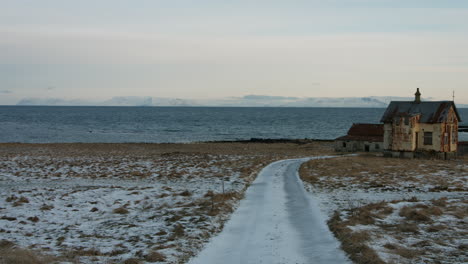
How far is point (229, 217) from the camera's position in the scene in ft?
57.9

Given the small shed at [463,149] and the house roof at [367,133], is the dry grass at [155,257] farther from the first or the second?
the small shed at [463,149]

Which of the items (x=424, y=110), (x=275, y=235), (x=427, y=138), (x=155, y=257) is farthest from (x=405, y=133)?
(x=155, y=257)

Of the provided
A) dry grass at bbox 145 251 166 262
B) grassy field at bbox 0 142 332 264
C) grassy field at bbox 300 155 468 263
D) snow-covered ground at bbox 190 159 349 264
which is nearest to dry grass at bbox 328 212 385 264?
grassy field at bbox 300 155 468 263

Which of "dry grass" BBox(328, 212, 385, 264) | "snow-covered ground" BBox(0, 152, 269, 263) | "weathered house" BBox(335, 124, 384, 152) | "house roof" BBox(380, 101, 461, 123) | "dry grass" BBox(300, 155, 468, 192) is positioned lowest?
"snow-covered ground" BBox(0, 152, 269, 263)

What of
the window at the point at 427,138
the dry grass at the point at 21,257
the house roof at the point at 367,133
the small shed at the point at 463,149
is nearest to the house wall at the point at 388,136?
Answer: the window at the point at 427,138

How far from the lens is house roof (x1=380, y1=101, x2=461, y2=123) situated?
44722 millimetres

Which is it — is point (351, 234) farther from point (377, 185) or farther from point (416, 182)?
point (416, 182)

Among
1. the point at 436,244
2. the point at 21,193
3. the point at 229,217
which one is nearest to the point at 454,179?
the point at 436,244

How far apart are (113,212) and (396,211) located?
Answer: 1326 cm

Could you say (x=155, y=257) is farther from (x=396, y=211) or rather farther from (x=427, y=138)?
(x=427, y=138)

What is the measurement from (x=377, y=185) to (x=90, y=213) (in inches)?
689

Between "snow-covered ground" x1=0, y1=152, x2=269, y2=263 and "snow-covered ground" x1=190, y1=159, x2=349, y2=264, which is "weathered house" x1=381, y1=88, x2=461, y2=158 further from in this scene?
Result: "snow-covered ground" x1=190, y1=159, x2=349, y2=264

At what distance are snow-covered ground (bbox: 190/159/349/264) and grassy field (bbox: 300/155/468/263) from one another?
2.36 ft

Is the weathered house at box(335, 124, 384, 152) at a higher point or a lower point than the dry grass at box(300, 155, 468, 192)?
higher
